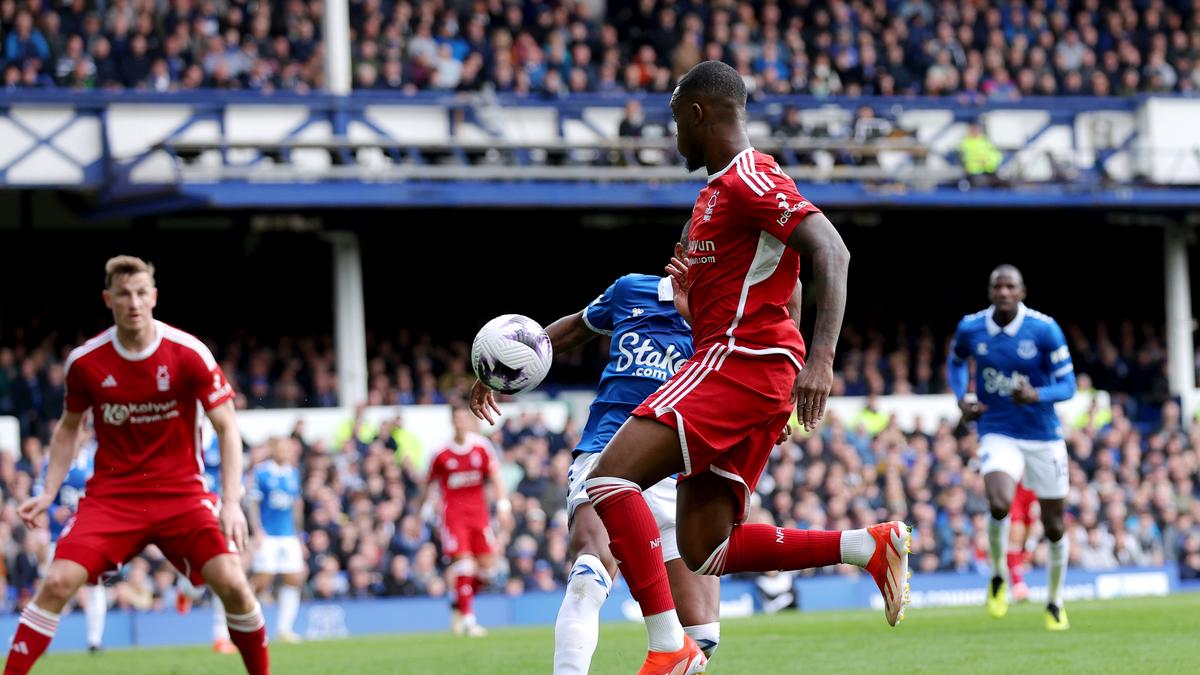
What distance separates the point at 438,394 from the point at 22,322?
5688mm

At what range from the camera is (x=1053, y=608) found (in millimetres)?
13602

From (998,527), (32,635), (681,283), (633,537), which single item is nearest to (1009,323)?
(998,527)

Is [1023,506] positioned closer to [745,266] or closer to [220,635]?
[220,635]

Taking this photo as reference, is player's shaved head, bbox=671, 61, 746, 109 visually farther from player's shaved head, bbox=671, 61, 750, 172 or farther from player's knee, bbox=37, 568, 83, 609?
player's knee, bbox=37, 568, 83, 609

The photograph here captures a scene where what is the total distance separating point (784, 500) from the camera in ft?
72.0

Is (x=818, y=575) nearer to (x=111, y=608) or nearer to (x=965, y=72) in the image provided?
(x=111, y=608)

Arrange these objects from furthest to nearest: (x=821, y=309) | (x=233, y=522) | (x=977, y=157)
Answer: (x=977, y=157)
(x=233, y=522)
(x=821, y=309)

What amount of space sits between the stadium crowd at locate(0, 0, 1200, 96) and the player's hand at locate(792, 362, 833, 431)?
18585mm

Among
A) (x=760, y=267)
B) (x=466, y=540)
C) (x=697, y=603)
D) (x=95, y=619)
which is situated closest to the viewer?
(x=760, y=267)

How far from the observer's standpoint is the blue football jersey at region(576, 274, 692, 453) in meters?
9.33

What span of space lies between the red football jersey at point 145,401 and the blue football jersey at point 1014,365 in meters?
7.22

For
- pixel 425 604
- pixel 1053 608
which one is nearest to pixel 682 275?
pixel 1053 608

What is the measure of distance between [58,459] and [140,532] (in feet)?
2.04

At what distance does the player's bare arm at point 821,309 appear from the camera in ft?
23.0
